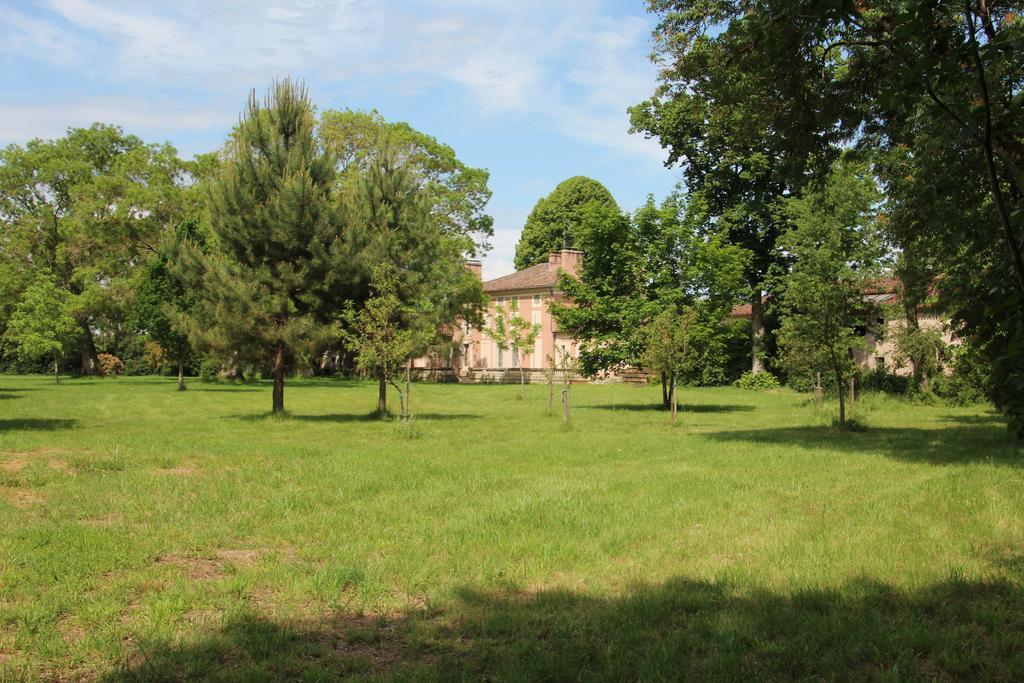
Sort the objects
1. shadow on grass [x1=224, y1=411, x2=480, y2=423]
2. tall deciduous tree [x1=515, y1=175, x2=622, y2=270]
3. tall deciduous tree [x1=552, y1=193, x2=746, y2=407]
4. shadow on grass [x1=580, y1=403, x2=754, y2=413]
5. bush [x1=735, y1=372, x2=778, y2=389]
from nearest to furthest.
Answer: shadow on grass [x1=224, y1=411, x2=480, y2=423]
shadow on grass [x1=580, y1=403, x2=754, y2=413]
tall deciduous tree [x1=552, y1=193, x2=746, y2=407]
bush [x1=735, y1=372, x2=778, y2=389]
tall deciduous tree [x1=515, y1=175, x2=622, y2=270]

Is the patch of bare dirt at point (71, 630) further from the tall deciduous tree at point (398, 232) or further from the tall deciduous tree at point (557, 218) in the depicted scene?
the tall deciduous tree at point (557, 218)

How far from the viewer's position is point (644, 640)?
511 centimetres

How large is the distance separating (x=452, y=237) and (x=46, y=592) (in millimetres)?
44065

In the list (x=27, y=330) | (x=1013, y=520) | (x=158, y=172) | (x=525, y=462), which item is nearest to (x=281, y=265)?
(x=525, y=462)

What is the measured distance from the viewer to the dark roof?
5812cm

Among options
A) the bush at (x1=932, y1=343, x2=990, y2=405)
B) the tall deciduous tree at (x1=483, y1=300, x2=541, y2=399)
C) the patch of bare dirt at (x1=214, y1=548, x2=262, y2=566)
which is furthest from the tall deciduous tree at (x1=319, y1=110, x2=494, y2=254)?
the patch of bare dirt at (x1=214, y1=548, x2=262, y2=566)

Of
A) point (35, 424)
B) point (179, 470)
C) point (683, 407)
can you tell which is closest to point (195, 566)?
point (179, 470)

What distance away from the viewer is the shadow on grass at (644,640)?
15.1 feet

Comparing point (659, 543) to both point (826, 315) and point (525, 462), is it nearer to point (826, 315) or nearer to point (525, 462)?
point (525, 462)

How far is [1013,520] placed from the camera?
828 cm

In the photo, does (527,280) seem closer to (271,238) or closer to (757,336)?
(757,336)

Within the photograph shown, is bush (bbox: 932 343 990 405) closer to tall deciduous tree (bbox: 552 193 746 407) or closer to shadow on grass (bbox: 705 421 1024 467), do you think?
tall deciduous tree (bbox: 552 193 746 407)

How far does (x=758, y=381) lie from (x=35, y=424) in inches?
1416

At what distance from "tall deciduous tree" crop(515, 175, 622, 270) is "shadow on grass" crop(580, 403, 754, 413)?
3510cm
